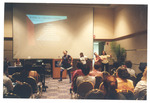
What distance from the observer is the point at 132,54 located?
6.22m

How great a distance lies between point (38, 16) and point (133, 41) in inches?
193

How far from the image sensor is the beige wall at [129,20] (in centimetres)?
529

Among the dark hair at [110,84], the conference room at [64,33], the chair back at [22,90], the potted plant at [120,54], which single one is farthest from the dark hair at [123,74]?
the potted plant at [120,54]

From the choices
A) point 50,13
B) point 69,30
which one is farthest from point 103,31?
point 50,13

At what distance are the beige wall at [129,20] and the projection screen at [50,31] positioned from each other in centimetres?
148

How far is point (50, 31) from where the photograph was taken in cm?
739

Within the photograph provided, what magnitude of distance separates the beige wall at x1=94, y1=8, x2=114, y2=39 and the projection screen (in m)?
0.60

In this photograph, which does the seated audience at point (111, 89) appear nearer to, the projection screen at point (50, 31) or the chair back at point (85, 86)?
the chair back at point (85, 86)

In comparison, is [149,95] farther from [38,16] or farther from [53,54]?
[38,16]

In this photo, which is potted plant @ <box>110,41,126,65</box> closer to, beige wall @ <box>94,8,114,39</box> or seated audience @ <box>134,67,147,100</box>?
beige wall @ <box>94,8,114,39</box>

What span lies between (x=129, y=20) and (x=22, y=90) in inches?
227

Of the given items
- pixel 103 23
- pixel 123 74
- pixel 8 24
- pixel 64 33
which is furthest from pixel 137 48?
pixel 8 24

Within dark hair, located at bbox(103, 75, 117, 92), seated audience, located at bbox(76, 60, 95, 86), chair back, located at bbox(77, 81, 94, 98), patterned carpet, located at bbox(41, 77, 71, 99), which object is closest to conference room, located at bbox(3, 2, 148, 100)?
patterned carpet, located at bbox(41, 77, 71, 99)

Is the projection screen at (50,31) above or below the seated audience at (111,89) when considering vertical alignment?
above
